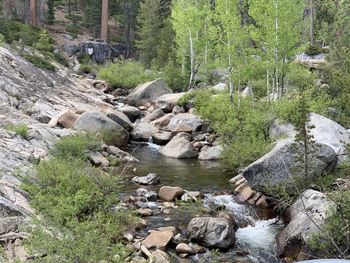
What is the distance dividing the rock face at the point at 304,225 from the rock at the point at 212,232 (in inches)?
46.0

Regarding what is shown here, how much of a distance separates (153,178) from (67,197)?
5230 mm

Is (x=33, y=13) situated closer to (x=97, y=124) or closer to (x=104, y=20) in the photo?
(x=104, y=20)

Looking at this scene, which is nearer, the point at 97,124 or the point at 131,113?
the point at 97,124

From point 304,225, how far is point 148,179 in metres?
6.42

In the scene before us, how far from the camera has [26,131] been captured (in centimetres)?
1559

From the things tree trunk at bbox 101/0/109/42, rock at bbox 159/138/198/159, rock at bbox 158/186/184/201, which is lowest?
rock at bbox 159/138/198/159

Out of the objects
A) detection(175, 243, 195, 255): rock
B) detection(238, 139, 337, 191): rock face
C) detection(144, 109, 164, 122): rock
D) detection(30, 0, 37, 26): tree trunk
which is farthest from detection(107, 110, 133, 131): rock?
detection(30, 0, 37, 26): tree trunk

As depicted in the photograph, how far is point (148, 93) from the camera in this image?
95.6ft

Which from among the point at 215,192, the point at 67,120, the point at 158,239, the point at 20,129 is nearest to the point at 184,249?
the point at 158,239

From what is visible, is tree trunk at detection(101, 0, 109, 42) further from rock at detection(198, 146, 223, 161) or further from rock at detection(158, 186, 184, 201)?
rock at detection(158, 186, 184, 201)

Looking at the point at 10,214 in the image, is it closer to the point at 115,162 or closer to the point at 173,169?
the point at 115,162

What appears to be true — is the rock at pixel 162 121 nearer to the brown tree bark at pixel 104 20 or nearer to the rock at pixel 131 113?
the rock at pixel 131 113

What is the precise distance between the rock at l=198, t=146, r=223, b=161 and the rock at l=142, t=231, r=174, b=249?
27.6 feet

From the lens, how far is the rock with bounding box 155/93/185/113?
26.5m
